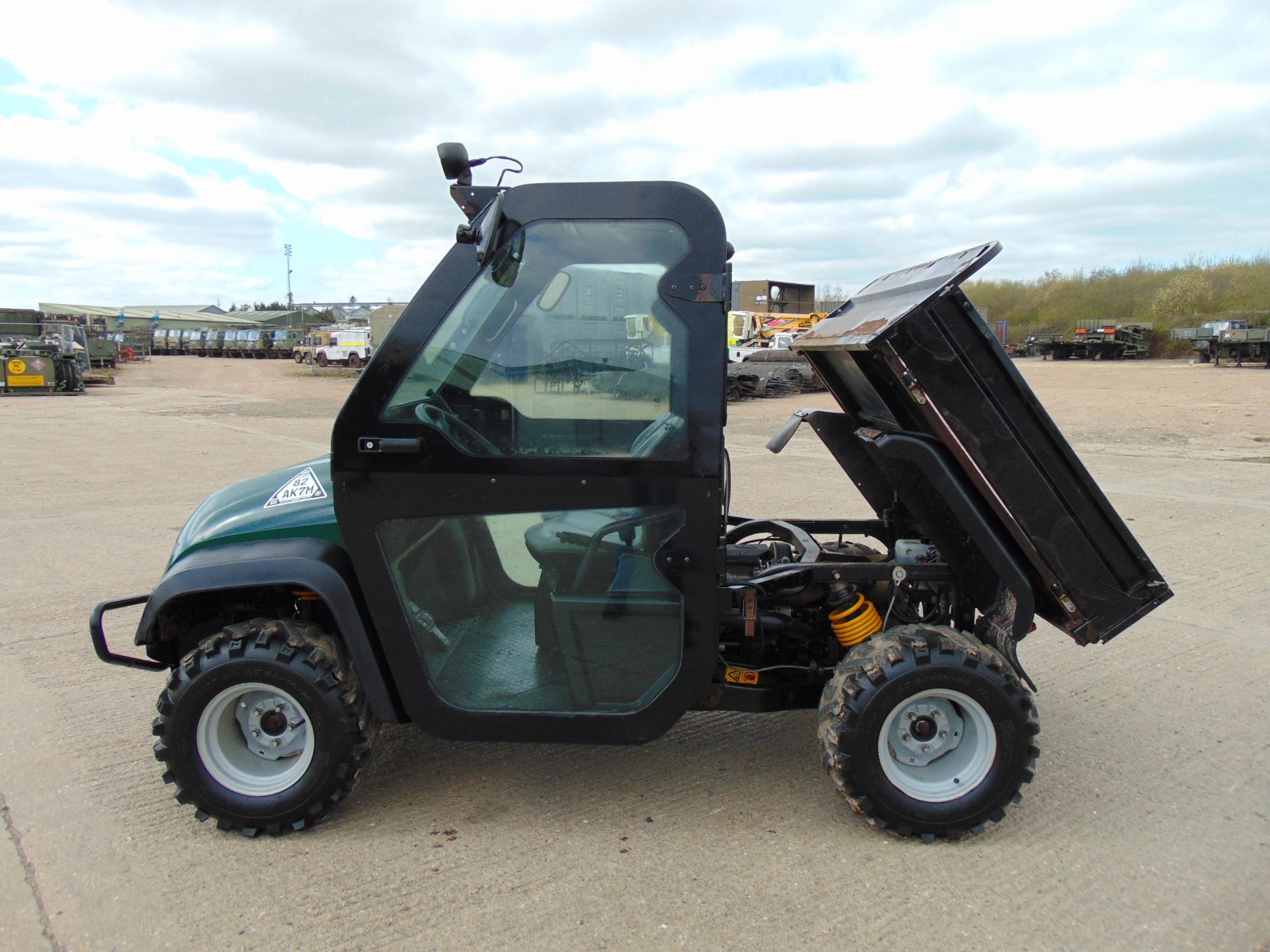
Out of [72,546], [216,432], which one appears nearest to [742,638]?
[72,546]

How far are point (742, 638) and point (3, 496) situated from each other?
9.10 meters

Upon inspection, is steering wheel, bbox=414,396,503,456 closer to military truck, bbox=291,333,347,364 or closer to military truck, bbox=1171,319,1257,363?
military truck, bbox=1171,319,1257,363

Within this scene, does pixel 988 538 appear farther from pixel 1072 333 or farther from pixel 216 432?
pixel 1072 333

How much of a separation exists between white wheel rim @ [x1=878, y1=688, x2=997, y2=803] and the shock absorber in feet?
1.14

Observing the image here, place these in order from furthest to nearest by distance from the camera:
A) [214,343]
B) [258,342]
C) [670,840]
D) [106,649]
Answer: [214,343], [258,342], [106,649], [670,840]

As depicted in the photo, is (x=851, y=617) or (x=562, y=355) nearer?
(x=562, y=355)

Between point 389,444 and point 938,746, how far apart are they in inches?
81.1

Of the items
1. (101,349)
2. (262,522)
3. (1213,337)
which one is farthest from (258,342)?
(262,522)

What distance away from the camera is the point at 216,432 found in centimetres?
1576

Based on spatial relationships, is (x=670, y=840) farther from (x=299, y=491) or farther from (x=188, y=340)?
(x=188, y=340)

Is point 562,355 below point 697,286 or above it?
below

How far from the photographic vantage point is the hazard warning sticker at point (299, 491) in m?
3.17

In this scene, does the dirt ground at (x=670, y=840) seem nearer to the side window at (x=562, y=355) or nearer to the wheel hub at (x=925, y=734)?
the wheel hub at (x=925, y=734)

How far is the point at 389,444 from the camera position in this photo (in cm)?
283
